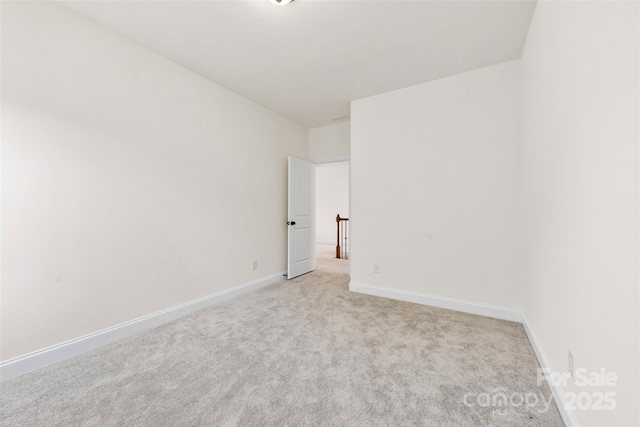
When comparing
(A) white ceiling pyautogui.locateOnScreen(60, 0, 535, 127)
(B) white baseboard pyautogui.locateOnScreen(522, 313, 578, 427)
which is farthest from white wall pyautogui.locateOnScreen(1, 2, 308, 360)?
(B) white baseboard pyautogui.locateOnScreen(522, 313, 578, 427)

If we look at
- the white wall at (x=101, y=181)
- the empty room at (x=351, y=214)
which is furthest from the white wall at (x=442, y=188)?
the white wall at (x=101, y=181)

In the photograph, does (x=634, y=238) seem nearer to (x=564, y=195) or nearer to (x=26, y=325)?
(x=564, y=195)

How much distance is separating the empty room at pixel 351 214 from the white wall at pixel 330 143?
25.2 inches

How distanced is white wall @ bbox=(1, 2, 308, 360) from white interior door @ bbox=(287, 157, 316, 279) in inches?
38.8

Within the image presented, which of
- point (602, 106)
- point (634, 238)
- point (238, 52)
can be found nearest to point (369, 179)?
point (238, 52)

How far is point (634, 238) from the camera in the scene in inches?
30.6

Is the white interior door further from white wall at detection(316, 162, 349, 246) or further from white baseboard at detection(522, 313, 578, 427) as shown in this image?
white wall at detection(316, 162, 349, 246)

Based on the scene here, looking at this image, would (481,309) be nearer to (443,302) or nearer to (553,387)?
(443,302)

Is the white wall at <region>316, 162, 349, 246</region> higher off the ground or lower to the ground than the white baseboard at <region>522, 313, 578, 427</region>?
higher

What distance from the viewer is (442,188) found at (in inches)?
111

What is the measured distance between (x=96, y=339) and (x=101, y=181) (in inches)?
50.3

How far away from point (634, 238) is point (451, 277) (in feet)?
7.05

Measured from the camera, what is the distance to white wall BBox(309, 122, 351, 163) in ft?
13.6

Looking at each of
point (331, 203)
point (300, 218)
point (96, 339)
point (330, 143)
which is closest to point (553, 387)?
point (96, 339)
